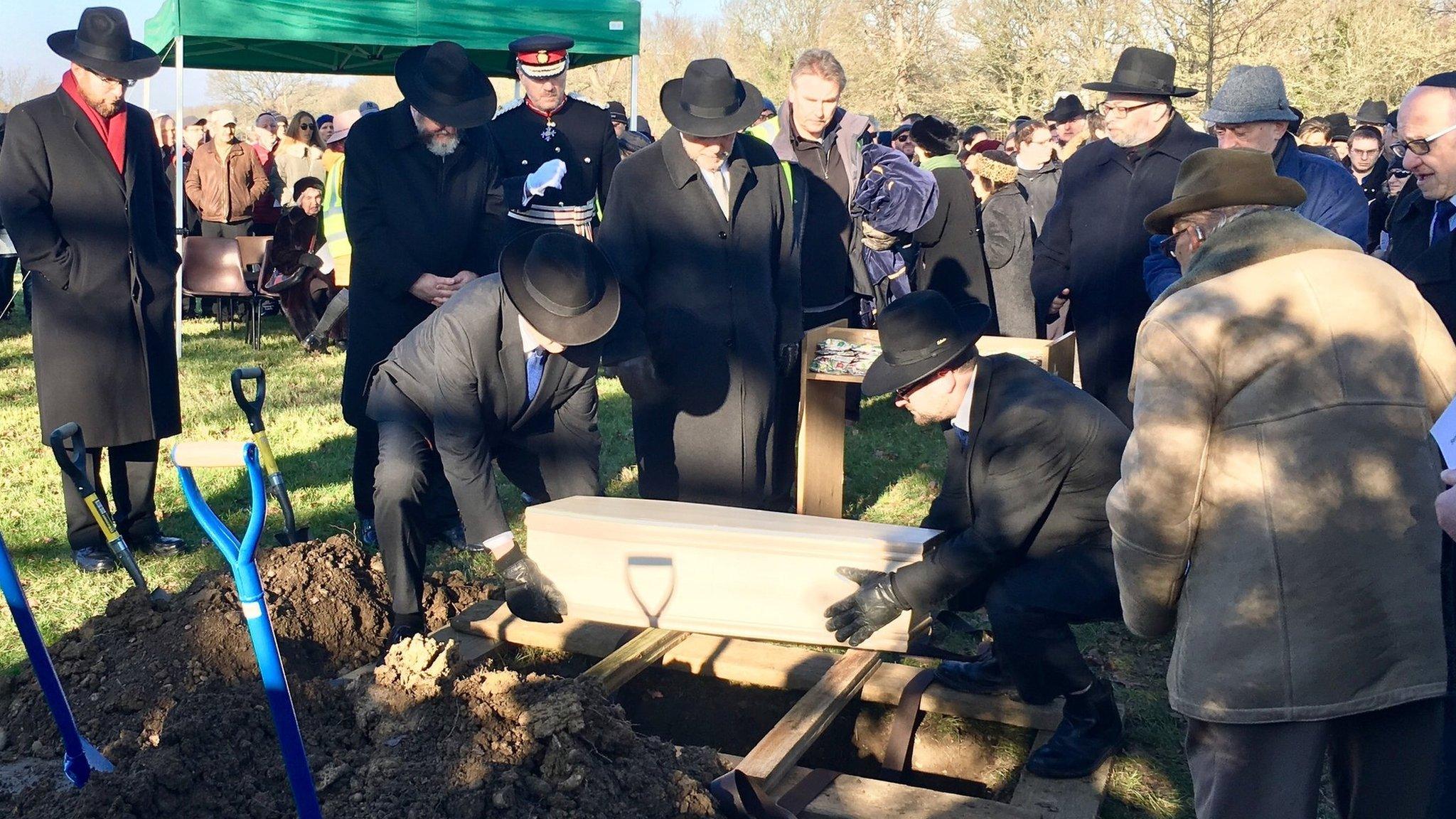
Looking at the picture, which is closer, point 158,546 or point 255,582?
point 255,582

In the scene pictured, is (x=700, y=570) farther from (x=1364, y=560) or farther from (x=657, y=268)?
(x=1364, y=560)

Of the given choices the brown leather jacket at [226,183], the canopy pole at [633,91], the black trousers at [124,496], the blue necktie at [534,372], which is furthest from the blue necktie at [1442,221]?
the brown leather jacket at [226,183]

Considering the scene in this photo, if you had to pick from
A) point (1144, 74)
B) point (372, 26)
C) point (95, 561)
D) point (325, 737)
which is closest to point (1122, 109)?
point (1144, 74)

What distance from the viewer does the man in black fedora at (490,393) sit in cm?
376

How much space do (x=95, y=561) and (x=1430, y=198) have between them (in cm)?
535

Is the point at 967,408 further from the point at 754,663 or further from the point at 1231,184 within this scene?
the point at 1231,184

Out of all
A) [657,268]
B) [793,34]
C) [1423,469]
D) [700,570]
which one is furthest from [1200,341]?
[793,34]

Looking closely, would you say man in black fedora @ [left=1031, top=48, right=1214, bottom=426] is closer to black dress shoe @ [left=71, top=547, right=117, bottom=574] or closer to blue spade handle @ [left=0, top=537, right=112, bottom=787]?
blue spade handle @ [left=0, top=537, right=112, bottom=787]

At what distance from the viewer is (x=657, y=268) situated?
16.1 ft

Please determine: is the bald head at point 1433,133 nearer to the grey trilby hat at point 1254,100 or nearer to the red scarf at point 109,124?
the grey trilby hat at point 1254,100

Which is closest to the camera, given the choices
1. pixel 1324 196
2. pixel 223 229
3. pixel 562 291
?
pixel 562 291

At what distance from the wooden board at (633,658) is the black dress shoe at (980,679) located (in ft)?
3.10

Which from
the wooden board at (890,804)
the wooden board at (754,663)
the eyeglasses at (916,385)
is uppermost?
the eyeglasses at (916,385)

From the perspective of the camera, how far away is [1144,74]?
17.3ft
